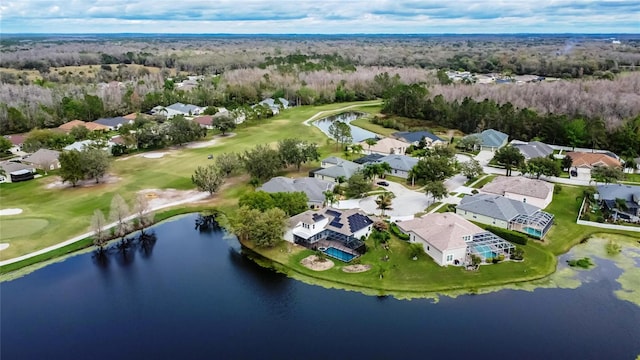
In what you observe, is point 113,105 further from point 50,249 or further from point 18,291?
point 18,291

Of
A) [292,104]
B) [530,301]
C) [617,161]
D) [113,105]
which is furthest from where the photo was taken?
[292,104]

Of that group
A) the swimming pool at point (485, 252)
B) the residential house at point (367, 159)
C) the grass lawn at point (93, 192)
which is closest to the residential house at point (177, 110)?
the grass lawn at point (93, 192)

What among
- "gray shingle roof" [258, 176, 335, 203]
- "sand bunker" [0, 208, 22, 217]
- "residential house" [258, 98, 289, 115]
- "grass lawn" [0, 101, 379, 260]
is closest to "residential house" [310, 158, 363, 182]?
"gray shingle roof" [258, 176, 335, 203]

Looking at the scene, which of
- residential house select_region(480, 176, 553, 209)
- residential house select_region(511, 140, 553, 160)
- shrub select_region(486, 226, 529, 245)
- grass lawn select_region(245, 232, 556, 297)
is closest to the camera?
grass lawn select_region(245, 232, 556, 297)

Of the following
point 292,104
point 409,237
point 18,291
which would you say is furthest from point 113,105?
point 409,237

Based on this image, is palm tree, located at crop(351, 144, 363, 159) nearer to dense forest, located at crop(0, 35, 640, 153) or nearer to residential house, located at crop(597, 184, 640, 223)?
dense forest, located at crop(0, 35, 640, 153)

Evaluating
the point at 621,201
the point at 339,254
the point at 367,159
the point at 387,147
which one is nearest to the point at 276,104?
the point at 387,147
